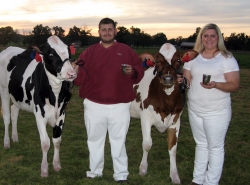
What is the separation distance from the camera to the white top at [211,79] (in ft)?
13.3

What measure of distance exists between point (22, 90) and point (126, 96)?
7.28 ft

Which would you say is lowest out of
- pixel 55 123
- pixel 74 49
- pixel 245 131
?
pixel 245 131

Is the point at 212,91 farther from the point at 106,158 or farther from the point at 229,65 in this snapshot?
the point at 106,158

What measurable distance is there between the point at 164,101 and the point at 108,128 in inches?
38.0

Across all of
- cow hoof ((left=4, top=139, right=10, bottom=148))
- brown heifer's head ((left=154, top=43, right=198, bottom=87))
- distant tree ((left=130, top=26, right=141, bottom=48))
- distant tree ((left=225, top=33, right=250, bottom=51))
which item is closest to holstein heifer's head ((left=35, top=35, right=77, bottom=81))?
brown heifer's head ((left=154, top=43, right=198, bottom=87))

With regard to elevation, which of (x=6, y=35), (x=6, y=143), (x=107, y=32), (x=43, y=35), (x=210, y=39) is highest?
(x=6, y=35)

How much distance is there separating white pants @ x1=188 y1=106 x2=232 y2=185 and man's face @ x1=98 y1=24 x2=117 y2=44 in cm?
147

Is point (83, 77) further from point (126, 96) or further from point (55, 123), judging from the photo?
point (55, 123)

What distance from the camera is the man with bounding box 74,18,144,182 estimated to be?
441cm

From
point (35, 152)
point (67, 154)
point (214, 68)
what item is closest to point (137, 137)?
point (67, 154)

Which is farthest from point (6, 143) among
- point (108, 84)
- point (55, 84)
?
point (108, 84)

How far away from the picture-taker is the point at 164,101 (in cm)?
500

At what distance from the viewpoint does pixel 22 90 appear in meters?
5.79

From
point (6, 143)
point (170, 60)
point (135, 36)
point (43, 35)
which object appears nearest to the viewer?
point (170, 60)
